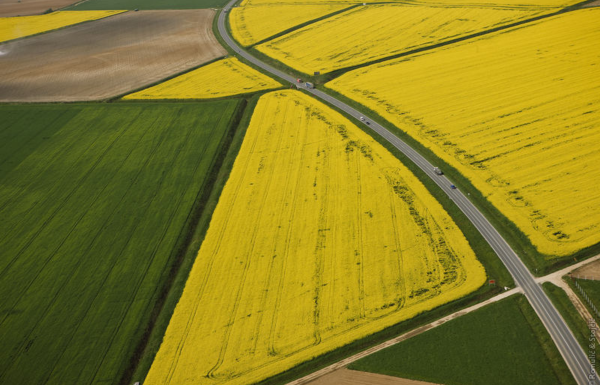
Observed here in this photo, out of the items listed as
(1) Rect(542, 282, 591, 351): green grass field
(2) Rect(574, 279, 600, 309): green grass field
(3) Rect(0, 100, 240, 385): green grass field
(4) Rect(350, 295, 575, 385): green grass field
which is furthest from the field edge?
(2) Rect(574, 279, 600, 309): green grass field

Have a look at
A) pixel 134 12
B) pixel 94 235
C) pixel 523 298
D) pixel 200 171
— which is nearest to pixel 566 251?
pixel 523 298

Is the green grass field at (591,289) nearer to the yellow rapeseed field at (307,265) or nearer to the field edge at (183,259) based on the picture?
the yellow rapeseed field at (307,265)

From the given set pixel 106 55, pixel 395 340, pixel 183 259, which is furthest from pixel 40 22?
pixel 395 340

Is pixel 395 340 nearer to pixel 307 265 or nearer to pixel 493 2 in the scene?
pixel 307 265

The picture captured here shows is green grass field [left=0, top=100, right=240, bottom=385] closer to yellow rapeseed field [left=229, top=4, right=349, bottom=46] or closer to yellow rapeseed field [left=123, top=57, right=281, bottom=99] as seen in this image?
yellow rapeseed field [left=123, top=57, right=281, bottom=99]

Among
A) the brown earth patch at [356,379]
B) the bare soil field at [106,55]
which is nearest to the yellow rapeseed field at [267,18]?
the bare soil field at [106,55]

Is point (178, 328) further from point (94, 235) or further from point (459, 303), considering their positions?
point (459, 303)
